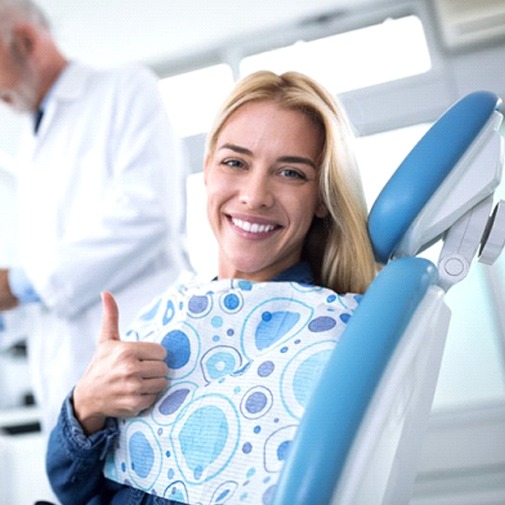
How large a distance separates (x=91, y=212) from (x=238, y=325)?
0.77 m

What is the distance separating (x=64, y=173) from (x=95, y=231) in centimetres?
26

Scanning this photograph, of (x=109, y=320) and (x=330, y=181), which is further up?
(x=330, y=181)

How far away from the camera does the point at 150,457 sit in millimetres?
862

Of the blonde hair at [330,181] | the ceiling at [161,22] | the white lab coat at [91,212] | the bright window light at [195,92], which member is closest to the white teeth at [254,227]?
the blonde hair at [330,181]

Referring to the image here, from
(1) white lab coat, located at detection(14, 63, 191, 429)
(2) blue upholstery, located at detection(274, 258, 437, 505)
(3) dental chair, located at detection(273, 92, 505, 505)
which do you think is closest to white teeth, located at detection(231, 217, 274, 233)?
(3) dental chair, located at detection(273, 92, 505, 505)

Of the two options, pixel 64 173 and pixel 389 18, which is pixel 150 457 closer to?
pixel 64 173

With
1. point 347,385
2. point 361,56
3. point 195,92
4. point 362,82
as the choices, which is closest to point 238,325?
point 347,385

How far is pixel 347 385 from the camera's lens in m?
0.61

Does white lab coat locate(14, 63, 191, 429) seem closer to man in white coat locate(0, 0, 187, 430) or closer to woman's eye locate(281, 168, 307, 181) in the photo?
man in white coat locate(0, 0, 187, 430)

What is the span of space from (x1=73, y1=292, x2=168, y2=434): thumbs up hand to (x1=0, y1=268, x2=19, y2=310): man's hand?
651 millimetres

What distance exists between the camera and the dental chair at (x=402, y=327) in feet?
1.92

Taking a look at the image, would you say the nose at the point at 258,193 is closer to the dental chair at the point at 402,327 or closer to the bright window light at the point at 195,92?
the dental chair at the point at 402,327

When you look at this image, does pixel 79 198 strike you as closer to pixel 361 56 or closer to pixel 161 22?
pixel 161 22

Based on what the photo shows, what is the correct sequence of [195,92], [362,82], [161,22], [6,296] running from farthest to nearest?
1. [195,92]
2. [161,22]
3. [362,82]
4. [6,296]
